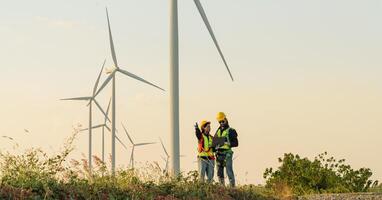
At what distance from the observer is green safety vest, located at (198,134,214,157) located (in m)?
19.0

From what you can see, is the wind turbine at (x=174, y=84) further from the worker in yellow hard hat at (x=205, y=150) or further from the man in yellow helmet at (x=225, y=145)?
the man in yellow helmet at (x=225, y=145)

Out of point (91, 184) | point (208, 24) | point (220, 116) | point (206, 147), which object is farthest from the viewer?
point (208, 24)

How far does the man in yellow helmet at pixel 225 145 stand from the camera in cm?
1912

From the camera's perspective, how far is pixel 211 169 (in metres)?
19.1

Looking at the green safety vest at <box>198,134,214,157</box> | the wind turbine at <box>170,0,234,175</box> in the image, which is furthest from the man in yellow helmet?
the wind turbine at <box>170,0,234,175</box>

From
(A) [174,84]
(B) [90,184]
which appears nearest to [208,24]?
(A) [174,84]

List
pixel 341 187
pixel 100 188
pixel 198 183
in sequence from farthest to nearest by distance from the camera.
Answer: pixel 341 187, pixel 198 183, pixel 100 188

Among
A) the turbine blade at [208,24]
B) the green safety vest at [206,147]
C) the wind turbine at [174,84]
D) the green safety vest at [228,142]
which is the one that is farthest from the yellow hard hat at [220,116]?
the turbine blade at [208,24]

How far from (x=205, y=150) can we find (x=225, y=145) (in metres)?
0.55

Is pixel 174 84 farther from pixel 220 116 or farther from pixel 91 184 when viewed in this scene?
pixel 91 184

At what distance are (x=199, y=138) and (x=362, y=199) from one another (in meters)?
4.43

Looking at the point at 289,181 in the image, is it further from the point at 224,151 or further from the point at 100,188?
the point at 100,188

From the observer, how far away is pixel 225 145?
19141 millimetres

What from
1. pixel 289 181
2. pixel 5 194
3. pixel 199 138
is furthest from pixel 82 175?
Result: pixel 289 181
